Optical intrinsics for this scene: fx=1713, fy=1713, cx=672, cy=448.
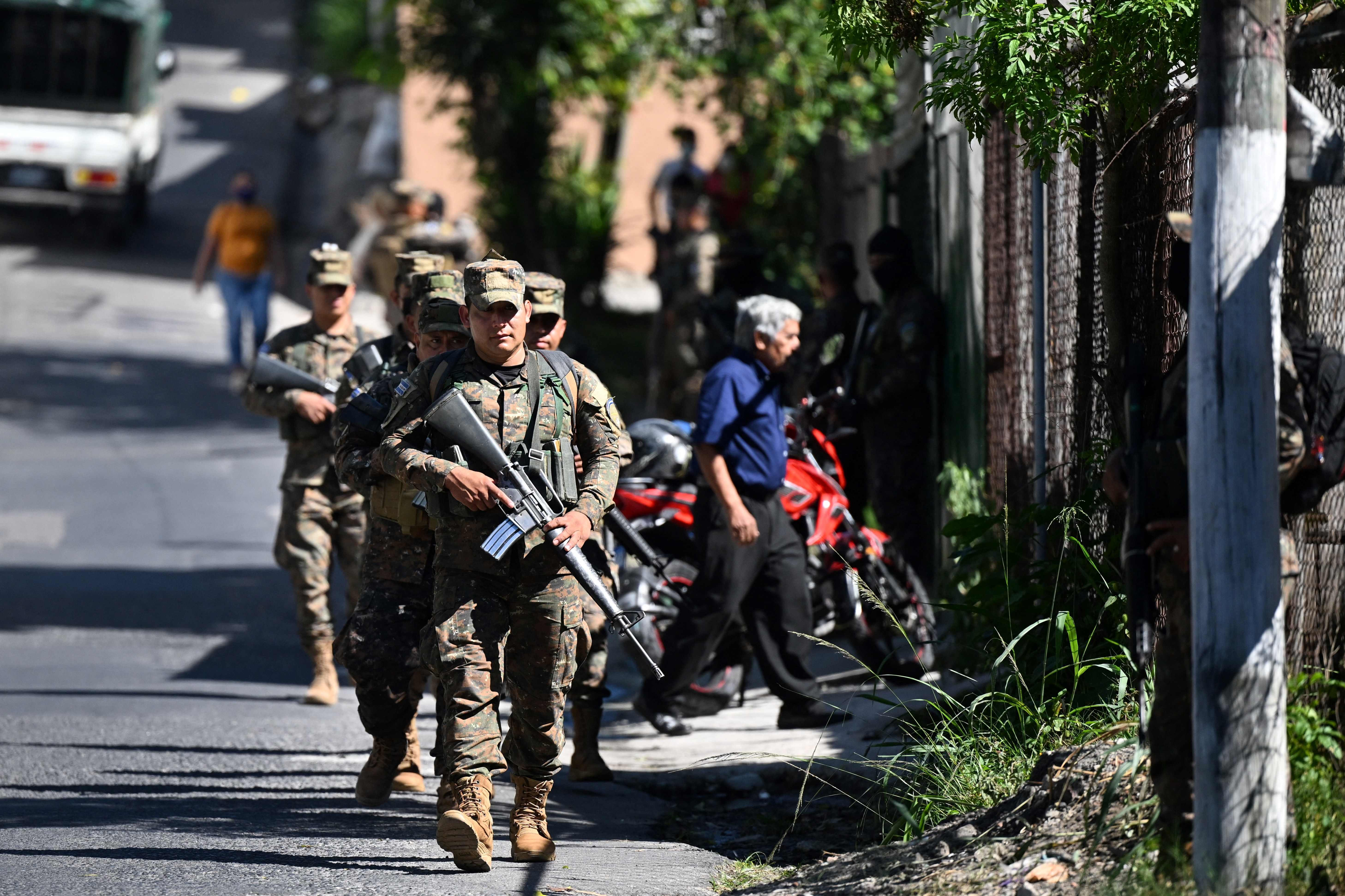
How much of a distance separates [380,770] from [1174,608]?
2.95 metres

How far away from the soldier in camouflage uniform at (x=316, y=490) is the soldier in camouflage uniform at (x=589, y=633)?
1594 millimetres

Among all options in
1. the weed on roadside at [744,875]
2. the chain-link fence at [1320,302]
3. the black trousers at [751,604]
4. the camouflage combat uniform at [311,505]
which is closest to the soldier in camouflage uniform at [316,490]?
the camouflage combat uniform at [311,505]

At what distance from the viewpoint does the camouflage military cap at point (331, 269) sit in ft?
26.1

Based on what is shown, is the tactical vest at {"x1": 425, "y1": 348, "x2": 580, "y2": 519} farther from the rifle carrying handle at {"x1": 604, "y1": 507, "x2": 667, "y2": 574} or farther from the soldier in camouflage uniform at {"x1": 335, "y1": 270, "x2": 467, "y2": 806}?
the rifle carrying handle at {"x1": 604, "y1": 507, "x2": 667, "y2": 574}

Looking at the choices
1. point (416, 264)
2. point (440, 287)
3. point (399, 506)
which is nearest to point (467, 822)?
point (399, 506)

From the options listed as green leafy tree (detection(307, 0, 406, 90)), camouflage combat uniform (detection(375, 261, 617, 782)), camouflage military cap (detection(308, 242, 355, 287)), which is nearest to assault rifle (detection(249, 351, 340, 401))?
camouflage military cap (detection(308, 242, 355, 287))

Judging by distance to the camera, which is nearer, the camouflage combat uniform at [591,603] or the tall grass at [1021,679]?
the tall grass at [1021,679]

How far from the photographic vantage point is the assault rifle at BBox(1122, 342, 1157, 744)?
4.37 meters

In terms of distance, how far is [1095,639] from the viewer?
5910 mm

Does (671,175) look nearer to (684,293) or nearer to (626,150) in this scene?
(684,293)

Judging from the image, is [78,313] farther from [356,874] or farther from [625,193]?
[356,874]

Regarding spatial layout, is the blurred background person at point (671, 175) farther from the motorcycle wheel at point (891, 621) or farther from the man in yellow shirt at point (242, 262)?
the motorcycle wheel at point (891, 621)

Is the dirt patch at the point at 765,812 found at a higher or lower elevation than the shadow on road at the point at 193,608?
lower

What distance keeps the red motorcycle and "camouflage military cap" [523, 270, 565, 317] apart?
1.51m
